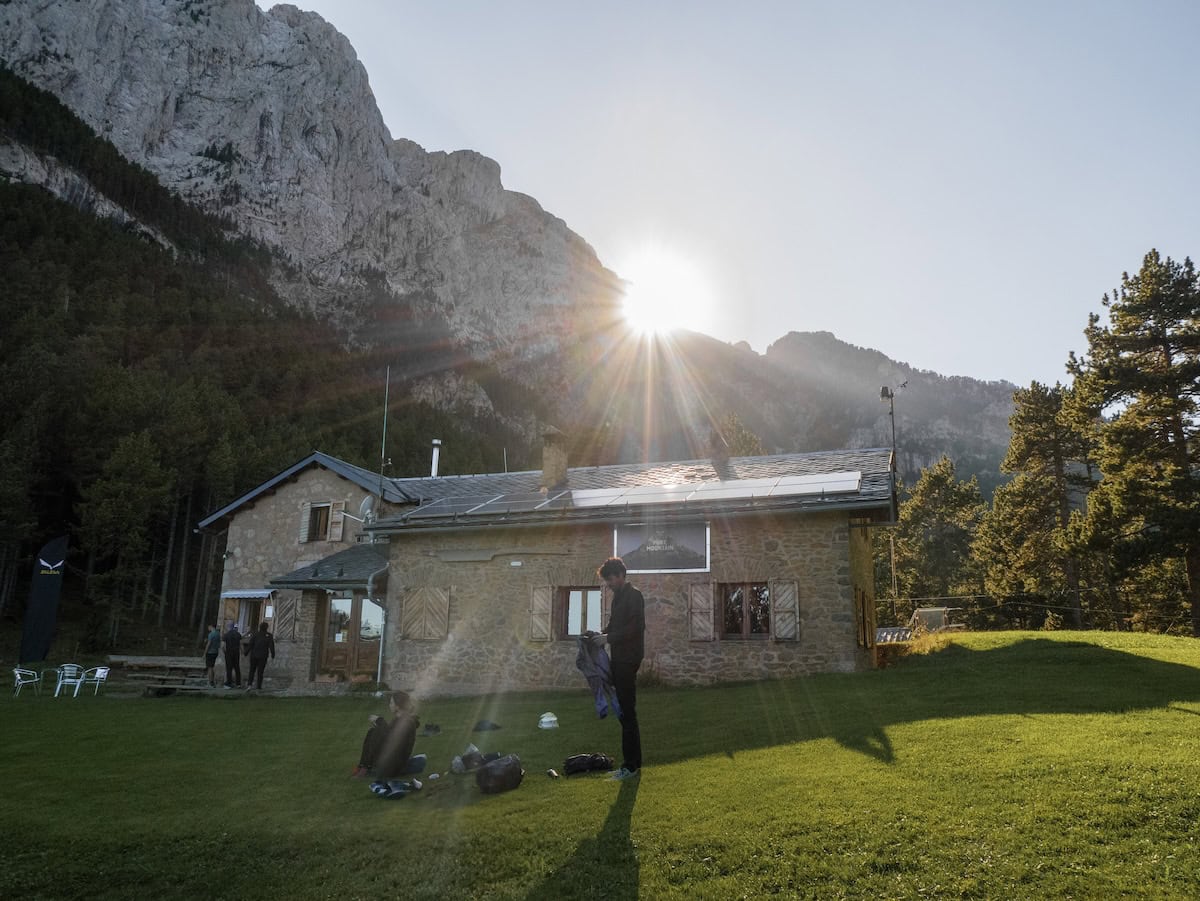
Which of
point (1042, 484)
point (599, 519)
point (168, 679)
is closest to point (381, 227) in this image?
point (1042, 484)

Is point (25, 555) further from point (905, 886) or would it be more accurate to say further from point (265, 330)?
point (905, 886)

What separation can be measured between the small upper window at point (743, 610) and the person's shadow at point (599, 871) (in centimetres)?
970

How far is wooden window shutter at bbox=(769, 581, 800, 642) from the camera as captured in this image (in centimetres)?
1469

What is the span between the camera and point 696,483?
17859 mm

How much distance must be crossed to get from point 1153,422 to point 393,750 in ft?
72.1

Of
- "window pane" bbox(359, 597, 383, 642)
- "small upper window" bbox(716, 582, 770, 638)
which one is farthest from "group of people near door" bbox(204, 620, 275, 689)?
"small upper window" bbox(716, 582, 770, 638)

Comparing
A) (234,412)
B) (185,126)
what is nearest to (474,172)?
(185,126)

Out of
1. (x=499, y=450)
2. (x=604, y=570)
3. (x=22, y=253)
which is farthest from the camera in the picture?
(x=499, y=450)

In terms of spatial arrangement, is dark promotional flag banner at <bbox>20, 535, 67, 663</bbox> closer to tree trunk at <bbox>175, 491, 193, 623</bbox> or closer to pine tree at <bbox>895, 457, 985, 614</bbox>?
tree trunk at <bbox>175, 491, 193, 623</bbox>

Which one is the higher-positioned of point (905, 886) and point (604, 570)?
point (604, 570)

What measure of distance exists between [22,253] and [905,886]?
6603 centimetres

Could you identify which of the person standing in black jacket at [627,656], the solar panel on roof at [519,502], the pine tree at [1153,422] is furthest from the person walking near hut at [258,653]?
the pine tree at [1153,422]

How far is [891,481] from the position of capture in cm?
1566

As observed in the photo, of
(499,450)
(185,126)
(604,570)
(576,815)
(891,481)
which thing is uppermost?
(185,126)
